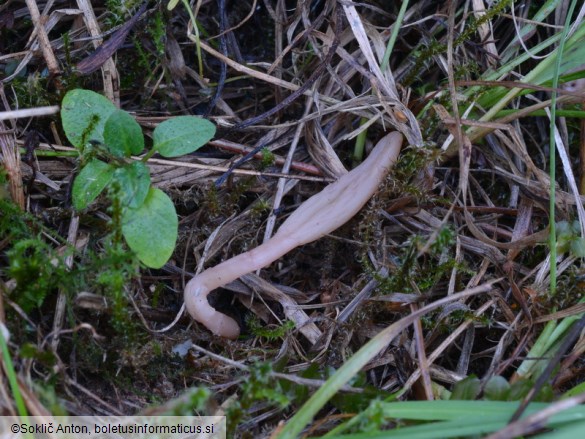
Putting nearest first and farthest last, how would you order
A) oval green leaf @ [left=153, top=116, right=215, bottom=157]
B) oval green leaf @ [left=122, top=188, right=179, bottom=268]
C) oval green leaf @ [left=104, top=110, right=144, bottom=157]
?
oval green leaf @ [left=122, top=188, right=179, bottom=268] → oval green leaf @ [left=104, top=110, right=144, bottom=157] → oval green leaf @ [left=153, top=116, right=215, bottom=157]

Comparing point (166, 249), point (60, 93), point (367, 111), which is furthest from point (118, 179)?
point (367, 111)

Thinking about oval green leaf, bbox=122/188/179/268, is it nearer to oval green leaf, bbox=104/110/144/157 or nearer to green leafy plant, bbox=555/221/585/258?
oval green leaf, bbox=104/110/144/157

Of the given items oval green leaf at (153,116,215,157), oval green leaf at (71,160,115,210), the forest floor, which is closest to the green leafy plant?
the forest floor

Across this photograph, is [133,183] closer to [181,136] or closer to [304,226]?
[181,136]

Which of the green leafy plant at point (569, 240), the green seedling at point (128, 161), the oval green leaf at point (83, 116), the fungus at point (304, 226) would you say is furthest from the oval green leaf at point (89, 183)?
the green leafy plant at point (569, 240)

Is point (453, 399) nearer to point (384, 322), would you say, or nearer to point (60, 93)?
point (384, 322)

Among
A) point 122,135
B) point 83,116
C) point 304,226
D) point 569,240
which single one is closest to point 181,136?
point 122,135
